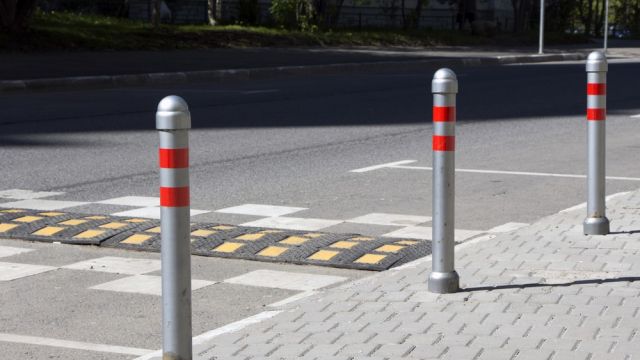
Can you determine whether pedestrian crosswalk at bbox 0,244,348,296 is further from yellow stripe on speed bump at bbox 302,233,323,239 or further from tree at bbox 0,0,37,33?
tree at bbox 0,0,37,33

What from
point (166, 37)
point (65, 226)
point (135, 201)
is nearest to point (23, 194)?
point (135, 201)

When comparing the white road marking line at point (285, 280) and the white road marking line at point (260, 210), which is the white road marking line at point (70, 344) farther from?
the white road marking line at point (260, 210)

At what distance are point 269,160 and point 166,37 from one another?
22.8m

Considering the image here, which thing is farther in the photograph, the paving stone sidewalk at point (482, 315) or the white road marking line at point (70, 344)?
the white road marking line at point (70, 344)

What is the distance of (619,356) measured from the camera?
5.09m

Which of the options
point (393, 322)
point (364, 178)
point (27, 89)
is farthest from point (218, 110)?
point (393, 322)

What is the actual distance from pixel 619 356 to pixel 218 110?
43.3 feet

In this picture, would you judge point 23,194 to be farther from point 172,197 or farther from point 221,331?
point 172,197

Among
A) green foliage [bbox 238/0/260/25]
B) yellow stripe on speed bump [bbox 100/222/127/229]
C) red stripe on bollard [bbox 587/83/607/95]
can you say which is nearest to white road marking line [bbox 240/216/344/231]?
yellow stripe on speed bump [bbox 100/222/127/229]

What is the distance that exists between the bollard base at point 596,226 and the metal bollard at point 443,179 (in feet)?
6.13

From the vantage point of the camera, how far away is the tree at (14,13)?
30.6 meters

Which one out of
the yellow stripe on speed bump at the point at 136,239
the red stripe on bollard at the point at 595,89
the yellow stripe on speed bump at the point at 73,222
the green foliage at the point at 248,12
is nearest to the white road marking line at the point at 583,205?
the red stripe on bollard at the point at 595,89

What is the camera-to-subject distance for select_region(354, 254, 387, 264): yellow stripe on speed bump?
7.34 metres

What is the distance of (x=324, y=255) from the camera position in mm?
7500
